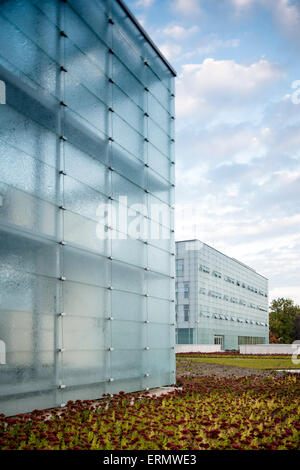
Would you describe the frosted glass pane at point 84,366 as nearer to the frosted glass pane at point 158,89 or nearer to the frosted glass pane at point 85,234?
the frosted glass pane at point 85,234

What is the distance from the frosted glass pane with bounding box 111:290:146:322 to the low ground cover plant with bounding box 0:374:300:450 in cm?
265

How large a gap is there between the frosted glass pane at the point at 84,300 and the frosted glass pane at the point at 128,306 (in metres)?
0.51

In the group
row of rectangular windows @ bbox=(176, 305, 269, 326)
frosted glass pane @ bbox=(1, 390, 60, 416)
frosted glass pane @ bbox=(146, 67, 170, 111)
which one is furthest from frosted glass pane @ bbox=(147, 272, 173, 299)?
row of rectangular windows @ bbox=(176, 305, 269, 326)

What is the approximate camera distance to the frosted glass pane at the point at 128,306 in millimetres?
12953

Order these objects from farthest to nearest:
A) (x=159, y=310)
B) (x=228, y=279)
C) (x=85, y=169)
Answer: (x=228, y=279), (x=159, y=310), (x=85, y=169)

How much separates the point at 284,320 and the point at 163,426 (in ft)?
387

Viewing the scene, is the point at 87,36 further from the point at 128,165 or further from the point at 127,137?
the point at 128,165

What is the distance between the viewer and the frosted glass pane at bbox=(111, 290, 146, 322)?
12953 mm

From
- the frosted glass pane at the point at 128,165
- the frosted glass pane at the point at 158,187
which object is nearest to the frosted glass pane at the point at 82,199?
the frosted glass pane at the point at 128,165

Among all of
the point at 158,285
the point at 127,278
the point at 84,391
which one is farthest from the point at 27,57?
the point at 158,285

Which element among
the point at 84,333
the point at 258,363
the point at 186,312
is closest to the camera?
the point at 84,333

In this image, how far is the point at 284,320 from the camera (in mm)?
119500
